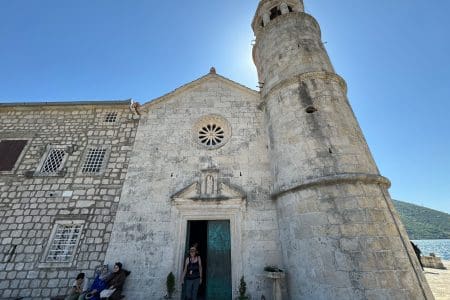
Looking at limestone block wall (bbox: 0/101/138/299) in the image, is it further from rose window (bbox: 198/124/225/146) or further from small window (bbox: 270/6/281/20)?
small window (bbox: 270/6/281/20)

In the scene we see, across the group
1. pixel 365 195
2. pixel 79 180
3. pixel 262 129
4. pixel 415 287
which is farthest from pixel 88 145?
pixel 415 287

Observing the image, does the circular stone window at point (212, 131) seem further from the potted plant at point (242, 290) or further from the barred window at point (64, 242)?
the barred window at point (64, 242)

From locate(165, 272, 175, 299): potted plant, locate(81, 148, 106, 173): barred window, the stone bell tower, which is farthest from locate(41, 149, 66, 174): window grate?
the stone bell tower

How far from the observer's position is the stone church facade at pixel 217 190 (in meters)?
5.25

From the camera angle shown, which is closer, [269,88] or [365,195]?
[365,195]

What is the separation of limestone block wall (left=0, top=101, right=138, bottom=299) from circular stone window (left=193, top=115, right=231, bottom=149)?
286 cm

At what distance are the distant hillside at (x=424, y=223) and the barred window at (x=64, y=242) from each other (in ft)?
311

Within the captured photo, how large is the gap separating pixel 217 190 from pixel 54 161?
6.82m

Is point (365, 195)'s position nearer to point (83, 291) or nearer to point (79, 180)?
point (83, 291)

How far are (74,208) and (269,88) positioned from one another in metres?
8.67

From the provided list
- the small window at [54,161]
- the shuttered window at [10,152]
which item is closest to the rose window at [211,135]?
the small window at [54,161]

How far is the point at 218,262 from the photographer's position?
6.57 m

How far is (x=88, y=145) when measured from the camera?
8.64 metres

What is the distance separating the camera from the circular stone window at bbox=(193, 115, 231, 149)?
27.8 ft
